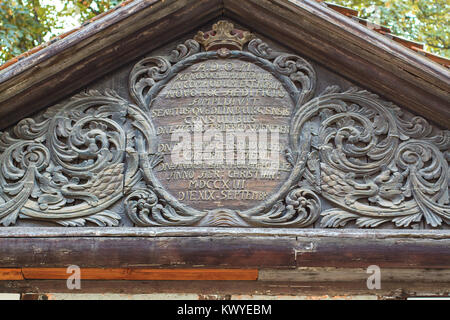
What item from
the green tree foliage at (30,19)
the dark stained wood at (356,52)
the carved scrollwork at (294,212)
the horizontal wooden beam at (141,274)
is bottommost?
the horizontal wooden beam at (141,274)

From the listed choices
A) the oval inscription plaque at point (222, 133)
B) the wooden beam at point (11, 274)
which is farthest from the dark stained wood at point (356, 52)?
the wooden beam at point (11, 274)

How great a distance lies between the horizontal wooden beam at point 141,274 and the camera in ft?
14.2

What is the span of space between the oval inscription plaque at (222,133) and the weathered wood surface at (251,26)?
37cm

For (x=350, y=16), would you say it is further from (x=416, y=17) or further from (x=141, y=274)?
(x=416, y=17)

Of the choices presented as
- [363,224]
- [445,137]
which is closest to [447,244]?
[363,224]

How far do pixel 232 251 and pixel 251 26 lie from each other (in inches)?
74.3

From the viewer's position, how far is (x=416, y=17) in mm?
10516

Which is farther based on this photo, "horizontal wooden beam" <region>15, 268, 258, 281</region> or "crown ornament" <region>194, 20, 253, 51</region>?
"crown ornament" <region>194, 20, 253, 51</region>

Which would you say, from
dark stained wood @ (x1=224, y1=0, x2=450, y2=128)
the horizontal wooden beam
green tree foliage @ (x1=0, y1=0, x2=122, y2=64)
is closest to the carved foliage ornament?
dark stained wood @ (x1=224, y1=0, x2=450, y2=128)

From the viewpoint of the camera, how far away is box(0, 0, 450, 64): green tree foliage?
9.08m

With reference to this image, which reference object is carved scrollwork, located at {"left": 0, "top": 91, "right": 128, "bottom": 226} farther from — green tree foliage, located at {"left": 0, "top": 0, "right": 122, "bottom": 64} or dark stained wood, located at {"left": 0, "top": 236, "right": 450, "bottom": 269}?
green tree foliage, located at {"left": 0, "top": 0, "right": 122, "bottom": 64}

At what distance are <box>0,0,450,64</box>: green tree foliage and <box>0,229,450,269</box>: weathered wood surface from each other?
5374mm

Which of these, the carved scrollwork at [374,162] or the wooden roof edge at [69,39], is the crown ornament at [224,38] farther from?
the carved scrollwork at [374,162]

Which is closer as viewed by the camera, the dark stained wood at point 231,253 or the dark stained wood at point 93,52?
the dark stained wood at point 231,253
